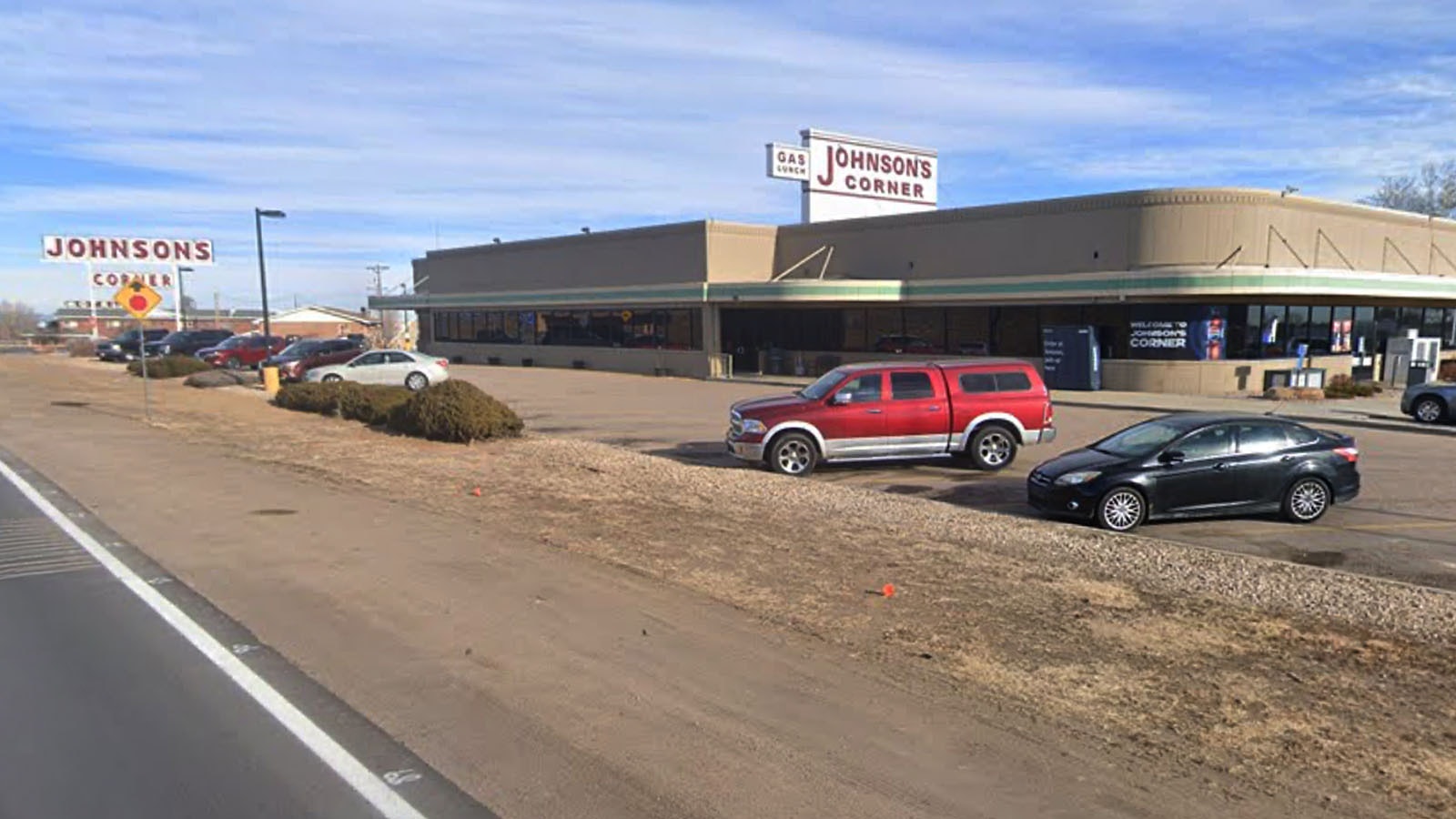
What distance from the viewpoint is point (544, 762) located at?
4.50 metres

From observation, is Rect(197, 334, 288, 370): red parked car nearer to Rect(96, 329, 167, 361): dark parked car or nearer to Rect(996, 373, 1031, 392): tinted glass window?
Rect(96, 329, 167, 361): dark parked car

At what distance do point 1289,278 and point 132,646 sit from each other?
28.9 metres

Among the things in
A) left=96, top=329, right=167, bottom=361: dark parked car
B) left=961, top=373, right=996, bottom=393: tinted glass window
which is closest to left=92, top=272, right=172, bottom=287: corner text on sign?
left=96, top=329, right=167, bottom=361: dark parked car

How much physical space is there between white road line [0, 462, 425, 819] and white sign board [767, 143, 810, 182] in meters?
34.6

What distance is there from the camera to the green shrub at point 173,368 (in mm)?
33719

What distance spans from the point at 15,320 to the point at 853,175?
147348 mm

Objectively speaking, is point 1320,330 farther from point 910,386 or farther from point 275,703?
point 275,703

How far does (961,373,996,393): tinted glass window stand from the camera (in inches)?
611

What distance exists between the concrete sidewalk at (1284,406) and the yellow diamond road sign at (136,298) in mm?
22424

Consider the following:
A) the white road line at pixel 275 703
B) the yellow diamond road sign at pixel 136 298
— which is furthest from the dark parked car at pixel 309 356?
the white road line at pixel 275 703

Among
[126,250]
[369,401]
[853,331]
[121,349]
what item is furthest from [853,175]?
[126,250]

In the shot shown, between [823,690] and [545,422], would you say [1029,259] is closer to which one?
[545,422]

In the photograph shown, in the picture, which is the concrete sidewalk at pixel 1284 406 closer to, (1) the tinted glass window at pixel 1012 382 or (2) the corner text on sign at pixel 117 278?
(1) the tinted glass window at pixel 1012 382

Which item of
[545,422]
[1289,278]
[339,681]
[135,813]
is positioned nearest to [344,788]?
[135,813]
